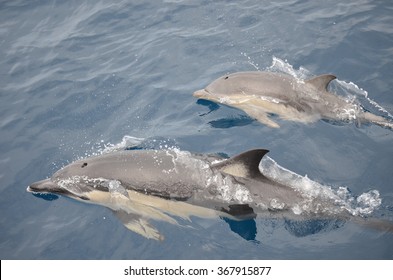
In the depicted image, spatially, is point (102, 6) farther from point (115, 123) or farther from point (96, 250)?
point (96, 250)

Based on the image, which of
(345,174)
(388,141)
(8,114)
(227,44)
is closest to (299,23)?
(227,44)

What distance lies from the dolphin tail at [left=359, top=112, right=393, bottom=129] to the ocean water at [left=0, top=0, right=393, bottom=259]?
0.50ft

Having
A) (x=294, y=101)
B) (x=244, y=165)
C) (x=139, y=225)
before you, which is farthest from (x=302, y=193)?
(x=294, y=101)

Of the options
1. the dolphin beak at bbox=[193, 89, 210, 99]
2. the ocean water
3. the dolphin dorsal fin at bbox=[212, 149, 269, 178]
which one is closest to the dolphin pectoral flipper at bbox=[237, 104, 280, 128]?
the ocean water

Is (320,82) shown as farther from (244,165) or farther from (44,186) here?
(44,186)

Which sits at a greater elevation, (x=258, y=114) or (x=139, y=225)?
(x=258, y=114)

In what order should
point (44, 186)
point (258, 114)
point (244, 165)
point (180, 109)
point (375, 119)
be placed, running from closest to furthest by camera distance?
point (244, 165) < point (44, 186) < point (375, 119) < point (258, 114) < point (180, 109)

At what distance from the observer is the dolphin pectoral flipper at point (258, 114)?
9.91 metres

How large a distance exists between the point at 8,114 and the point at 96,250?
5.60 metres

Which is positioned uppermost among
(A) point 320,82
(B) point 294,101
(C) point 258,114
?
(A) point 320,82

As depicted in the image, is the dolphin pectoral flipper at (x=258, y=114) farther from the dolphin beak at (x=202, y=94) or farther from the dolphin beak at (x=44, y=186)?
the dolphin beak at (x=44, y=186)

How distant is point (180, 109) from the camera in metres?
11.0

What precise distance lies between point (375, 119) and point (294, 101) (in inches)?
67.4

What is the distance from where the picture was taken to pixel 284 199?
7.29 m
